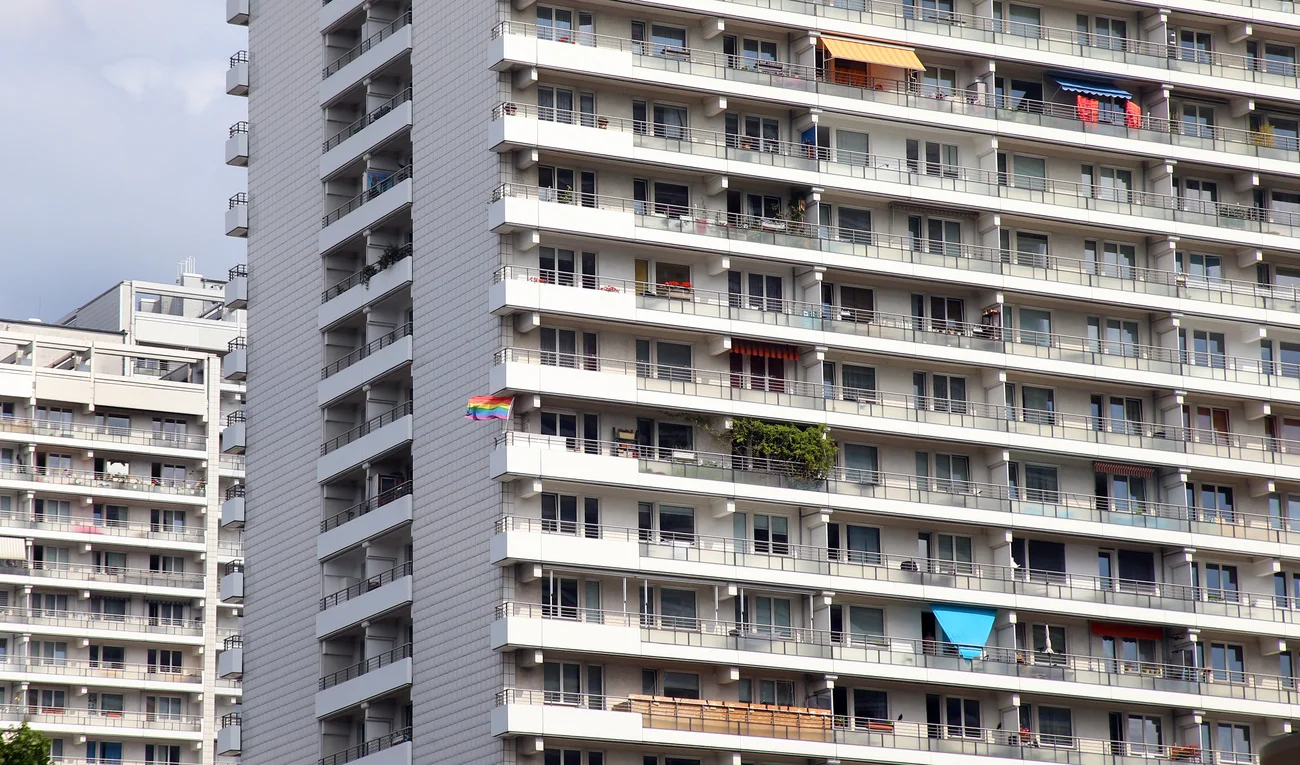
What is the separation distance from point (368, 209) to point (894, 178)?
60.9ft

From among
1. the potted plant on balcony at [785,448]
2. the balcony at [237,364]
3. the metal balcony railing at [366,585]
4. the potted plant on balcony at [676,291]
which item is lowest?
the metal balcony railing at [366,585]

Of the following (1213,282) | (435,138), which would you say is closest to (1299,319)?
(1213,282)

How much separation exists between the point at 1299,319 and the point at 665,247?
24806mm

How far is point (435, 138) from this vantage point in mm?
74750

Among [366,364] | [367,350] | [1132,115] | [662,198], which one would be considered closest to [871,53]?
[662,198]

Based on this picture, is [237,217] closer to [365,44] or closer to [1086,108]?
[365,44]

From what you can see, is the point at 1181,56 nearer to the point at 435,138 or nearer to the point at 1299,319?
the point at 1299,319

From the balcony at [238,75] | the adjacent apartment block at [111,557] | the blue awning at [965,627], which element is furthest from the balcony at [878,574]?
the adjacent apartment block at [111,557]

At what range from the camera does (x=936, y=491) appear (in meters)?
74.1

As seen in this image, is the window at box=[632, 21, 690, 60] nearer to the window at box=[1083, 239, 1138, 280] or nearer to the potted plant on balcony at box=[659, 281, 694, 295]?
the potted plant on balcony at box=[659, 281, 694, 295]

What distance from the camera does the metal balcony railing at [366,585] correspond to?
7412 centimetres

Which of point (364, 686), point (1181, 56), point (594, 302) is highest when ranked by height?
point (1181, 56)

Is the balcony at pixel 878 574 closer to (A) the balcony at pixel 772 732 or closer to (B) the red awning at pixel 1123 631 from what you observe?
(B) the red awning at pixel 1123 631

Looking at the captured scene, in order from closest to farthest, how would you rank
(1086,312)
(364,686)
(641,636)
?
(641,636)
(364,686)
(1086,312)
